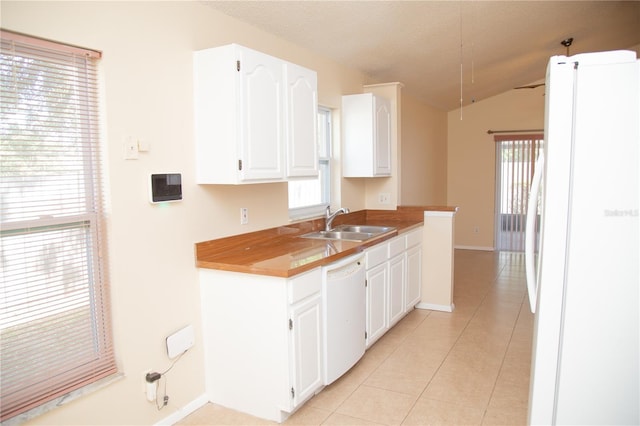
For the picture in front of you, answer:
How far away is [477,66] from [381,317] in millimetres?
3515

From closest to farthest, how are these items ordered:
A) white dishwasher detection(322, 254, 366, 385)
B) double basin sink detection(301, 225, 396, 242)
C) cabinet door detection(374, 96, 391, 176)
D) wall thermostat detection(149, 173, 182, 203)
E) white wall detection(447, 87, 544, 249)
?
wall thermostat detection(149, 173, 182, 203), white dishwasher detection(322, 254, 366, 385), double basin sink detection(301, 225, 396, 242), cabinet door detection(374, 96, 391, 176), white wall detection(447, 87, 544, 249)

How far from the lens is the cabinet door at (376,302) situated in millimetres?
3535

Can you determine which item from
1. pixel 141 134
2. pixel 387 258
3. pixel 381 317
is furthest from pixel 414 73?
pixel 141 134

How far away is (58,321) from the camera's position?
2.07 metres

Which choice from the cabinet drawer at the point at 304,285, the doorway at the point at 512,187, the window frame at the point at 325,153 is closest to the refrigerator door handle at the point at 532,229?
the cabinet drawer at the point at 304,285

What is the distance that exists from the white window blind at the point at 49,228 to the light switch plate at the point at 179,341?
0.32m

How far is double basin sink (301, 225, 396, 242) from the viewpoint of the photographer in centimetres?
380

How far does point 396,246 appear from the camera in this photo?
4.01m

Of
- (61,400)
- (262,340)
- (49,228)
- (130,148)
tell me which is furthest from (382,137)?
(61,400)

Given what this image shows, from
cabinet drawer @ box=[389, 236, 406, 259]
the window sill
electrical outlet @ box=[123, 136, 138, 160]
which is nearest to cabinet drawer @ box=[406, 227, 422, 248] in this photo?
cabinet drawer @ box=[389, 236, 406, 259]

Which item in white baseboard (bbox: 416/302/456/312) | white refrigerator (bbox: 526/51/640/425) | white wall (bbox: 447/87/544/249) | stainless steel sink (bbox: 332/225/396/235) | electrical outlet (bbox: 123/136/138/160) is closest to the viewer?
white refrigerator (bbox: 526/51/640/425)

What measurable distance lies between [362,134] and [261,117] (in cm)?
190

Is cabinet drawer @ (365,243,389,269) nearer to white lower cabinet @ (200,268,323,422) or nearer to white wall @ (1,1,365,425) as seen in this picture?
white lower cabinet @ (200,268,323,422)

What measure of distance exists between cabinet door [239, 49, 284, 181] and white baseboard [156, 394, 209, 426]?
1.33 m
